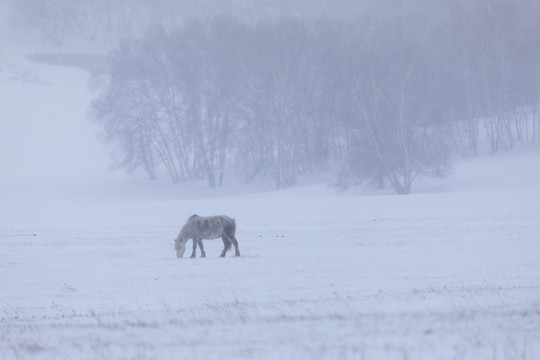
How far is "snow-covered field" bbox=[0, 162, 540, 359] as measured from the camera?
918 centimetres

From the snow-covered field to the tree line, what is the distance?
70.6 feet

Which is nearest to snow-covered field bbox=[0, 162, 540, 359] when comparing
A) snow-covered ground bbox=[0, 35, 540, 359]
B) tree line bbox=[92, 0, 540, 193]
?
snow-covered ground bbox=[0, 35, 540, 359]

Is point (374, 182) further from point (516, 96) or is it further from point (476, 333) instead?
point (476, 333)

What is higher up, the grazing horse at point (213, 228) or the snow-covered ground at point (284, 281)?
the grazing horse at point (213, 228)

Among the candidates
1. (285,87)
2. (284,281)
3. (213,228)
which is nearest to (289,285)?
(284,281)

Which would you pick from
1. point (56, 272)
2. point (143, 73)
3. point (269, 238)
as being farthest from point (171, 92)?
point (56, 272)

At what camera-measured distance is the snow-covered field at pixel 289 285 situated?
9.18m

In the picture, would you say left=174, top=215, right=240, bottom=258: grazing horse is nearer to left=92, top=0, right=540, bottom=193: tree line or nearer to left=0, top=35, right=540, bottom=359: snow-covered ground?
left=0, top=35, right=540, bottom=359: snow-covered ground

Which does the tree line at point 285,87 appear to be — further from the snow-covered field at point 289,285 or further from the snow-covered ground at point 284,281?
the snow-covered field at point 289,285

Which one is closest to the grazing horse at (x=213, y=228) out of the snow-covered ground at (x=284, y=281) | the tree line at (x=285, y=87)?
the snow-covered ground at (x=284, y=281)

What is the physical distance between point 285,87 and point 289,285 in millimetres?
38554

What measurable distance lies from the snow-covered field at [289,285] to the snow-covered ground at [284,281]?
0.04m

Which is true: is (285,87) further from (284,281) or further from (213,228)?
(284,281)

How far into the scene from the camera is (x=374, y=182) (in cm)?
4488
